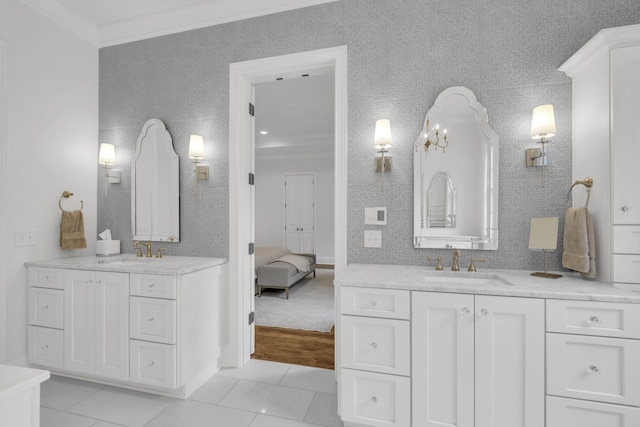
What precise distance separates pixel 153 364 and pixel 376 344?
148 cm

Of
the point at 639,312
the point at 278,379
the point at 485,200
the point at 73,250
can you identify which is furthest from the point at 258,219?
the point at 639,312

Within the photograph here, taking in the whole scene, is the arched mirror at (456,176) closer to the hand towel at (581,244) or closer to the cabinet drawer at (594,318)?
the hand towel at (581,244)

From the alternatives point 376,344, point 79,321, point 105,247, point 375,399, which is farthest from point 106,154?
point 375,399

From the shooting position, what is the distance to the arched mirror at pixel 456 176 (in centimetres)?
206

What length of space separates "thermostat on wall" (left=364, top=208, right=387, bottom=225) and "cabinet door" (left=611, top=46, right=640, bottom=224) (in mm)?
1227

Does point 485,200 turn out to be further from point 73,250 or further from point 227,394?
point 73,250

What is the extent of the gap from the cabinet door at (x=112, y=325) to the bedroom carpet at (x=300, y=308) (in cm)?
157

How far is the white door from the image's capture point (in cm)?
782

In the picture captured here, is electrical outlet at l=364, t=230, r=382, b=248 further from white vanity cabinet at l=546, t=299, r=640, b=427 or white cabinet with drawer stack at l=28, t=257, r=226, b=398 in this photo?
white cabinet with drawer stack at l=28, t=257, r=226, b=398

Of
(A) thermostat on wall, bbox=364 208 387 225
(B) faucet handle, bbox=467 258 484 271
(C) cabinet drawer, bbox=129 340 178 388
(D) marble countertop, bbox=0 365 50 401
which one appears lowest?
(C) cabinet drawer, bbox=129 340 178 388

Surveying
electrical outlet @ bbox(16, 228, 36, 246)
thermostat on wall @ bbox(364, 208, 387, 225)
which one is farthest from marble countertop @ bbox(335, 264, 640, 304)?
electrical outlet @ bbox(16, 228, 36, 246)

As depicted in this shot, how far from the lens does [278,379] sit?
2385 millimetres

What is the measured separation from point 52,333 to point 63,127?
1.65 meters

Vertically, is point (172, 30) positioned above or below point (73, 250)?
above
